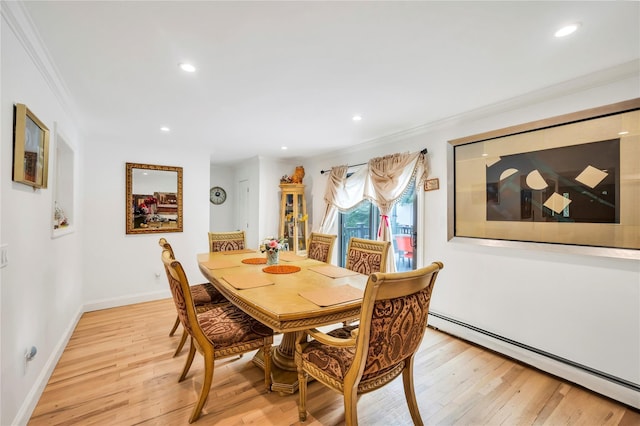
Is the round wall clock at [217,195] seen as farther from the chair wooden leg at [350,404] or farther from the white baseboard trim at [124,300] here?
the chair wooden leg at [350,404]

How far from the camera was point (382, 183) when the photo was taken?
11.9 feet

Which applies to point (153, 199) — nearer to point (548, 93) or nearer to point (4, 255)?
point (4, 255)

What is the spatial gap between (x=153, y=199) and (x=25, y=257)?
2.47 metres

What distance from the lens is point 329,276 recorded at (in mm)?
2234

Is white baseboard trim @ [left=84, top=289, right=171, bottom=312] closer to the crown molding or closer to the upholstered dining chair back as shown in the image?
the upholstered dining chair back

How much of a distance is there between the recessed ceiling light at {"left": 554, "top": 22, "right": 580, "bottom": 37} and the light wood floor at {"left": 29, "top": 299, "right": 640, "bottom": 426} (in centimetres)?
234

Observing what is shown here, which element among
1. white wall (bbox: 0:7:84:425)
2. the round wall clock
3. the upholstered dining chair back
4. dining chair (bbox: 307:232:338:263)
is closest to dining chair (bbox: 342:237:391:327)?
the upholstered dining chair back

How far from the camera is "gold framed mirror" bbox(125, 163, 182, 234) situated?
3828 mm

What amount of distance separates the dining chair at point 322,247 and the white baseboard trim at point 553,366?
1.46 m

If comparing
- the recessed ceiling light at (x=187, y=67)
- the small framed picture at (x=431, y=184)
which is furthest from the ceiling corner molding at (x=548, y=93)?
the recessed ceiling light at (x=187, y=67)

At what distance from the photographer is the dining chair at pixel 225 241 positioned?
11.7 feet

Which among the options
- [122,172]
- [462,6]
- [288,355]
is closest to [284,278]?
[288,355]

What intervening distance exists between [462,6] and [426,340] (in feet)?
9.11

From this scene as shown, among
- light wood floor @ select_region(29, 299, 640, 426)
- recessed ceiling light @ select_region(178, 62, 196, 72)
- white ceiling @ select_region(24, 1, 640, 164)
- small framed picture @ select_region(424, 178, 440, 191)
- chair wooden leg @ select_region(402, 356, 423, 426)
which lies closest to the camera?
white ceiling @ select_region(24, 1, 640, 164)
